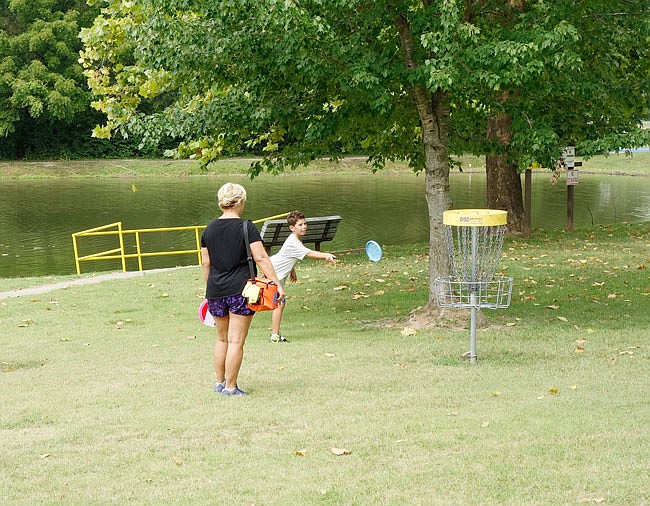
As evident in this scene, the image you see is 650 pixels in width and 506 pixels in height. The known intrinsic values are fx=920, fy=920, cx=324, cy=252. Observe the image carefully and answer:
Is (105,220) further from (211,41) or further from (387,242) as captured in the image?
(211,41)

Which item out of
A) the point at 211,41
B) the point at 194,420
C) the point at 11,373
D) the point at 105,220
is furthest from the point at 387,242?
the point at 194,420

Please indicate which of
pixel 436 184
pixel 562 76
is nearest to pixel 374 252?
pixel 436 184

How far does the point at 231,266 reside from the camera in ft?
23.8

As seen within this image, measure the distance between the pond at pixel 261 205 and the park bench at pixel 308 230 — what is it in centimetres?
478

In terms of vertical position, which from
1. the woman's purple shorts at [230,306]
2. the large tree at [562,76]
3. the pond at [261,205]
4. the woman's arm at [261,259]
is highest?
the large tree at [562,76]

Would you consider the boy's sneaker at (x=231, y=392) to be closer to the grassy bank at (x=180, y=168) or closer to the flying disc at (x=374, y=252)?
the flying disc at (x=374, y=252)

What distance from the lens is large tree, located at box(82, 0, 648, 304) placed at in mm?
9938

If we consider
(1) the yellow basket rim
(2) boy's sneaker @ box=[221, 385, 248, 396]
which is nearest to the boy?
(1) the yellow basket rim

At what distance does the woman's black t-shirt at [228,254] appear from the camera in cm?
719

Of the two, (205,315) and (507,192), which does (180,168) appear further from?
(205,315)

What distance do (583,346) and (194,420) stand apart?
452cm

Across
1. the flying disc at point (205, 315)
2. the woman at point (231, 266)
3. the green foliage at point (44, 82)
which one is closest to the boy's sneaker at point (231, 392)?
the woman at point (231, 266)

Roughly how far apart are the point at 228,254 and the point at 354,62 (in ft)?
13.4

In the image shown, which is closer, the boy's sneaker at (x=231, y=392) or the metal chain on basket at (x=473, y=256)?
the boy's sneaker at (x=231, y=392)
